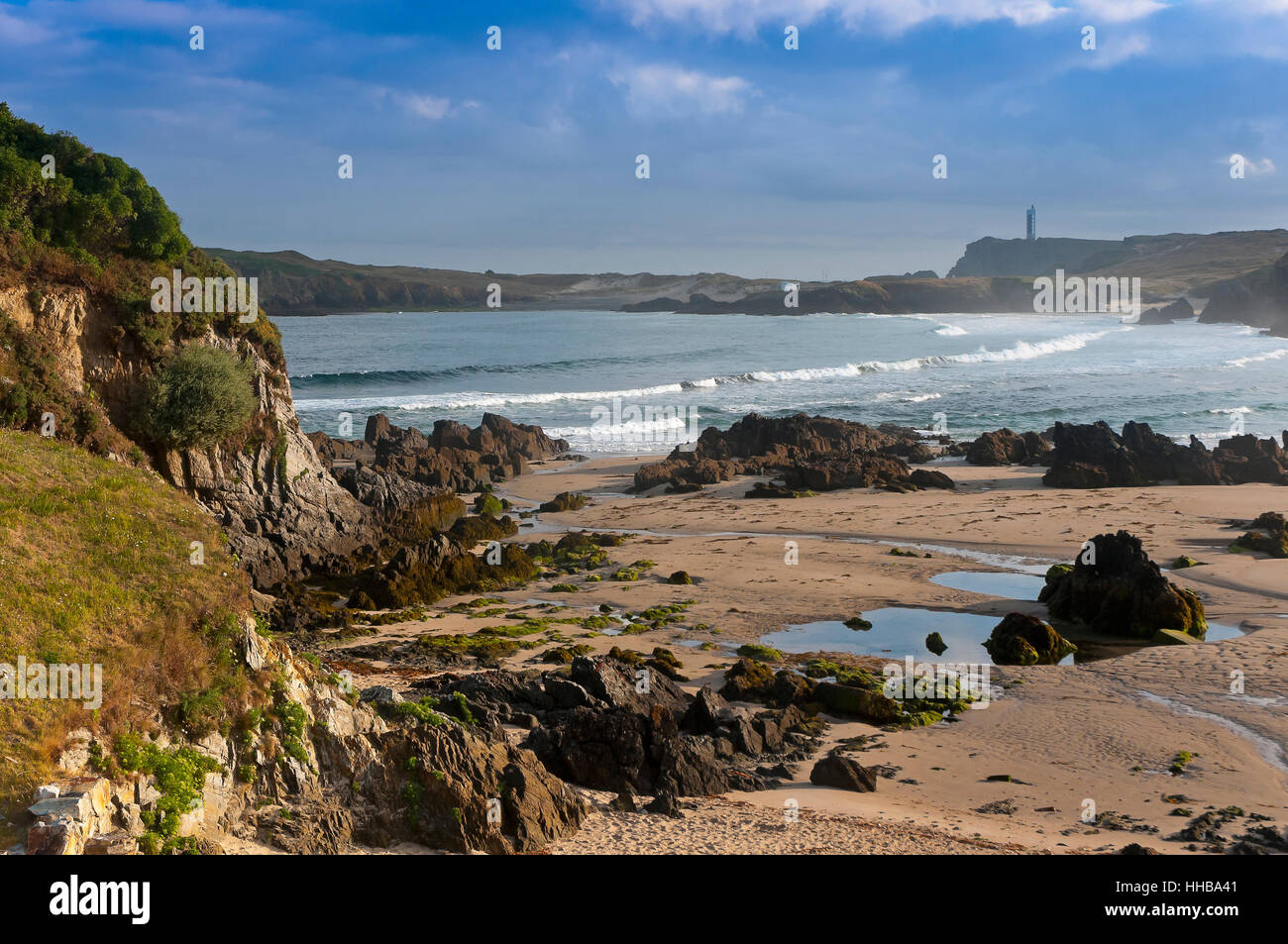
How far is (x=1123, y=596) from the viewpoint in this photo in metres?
16.1

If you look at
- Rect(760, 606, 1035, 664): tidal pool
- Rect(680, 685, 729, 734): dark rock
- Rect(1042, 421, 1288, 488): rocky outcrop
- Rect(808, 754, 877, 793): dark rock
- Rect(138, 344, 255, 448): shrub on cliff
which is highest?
Rect(138, 344, 255, 448): shrub on cliff

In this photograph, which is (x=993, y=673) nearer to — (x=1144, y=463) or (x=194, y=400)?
(x=194, y=400)

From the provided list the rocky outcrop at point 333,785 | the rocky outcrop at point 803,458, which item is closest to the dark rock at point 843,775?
Result: the rocky outcrop at point 333,785

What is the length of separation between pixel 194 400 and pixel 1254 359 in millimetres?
68178

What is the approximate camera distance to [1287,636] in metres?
15.3

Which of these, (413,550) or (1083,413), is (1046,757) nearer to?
(413,550)

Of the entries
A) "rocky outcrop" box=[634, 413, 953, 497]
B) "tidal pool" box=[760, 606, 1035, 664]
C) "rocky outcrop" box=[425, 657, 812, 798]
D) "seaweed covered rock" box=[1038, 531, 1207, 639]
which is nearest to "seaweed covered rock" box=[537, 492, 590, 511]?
"rocky outcrop" box=[634, 413, 953, 497]

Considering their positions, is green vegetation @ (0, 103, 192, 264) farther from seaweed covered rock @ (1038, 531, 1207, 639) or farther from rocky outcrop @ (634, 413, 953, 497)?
rocky outcrop @ (634, 413, 953, 497)

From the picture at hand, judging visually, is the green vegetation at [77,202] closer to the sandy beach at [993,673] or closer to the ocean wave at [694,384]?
the sandy beach at [993,673]

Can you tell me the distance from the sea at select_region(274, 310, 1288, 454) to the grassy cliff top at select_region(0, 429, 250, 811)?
99.6ft

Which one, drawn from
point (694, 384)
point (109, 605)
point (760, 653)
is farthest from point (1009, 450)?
point (109, 605)

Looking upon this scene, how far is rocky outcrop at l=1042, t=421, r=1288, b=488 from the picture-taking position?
29578 mm
